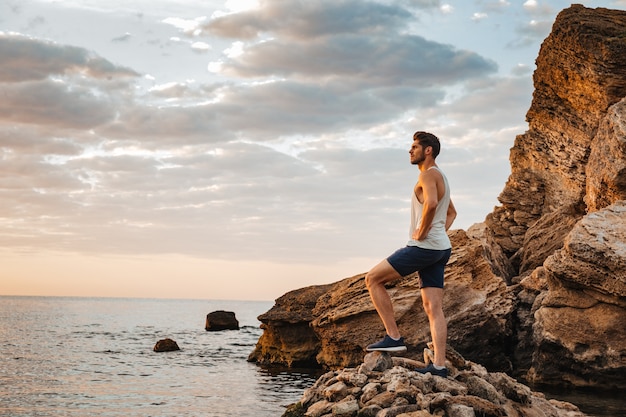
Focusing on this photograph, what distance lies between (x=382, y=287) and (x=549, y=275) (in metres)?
13.9

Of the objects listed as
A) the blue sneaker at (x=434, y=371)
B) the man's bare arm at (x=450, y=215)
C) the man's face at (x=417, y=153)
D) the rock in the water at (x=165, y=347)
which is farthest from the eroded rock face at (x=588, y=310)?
the rock in the water at (x=165, y=347)

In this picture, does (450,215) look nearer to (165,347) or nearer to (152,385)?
(152,385)

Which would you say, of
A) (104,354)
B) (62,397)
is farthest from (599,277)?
(104,354)

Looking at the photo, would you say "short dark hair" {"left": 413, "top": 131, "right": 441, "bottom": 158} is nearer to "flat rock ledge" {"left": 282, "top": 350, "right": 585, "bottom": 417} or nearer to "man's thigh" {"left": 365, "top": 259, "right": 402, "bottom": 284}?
"man's thigh" {"left": 365, "top": 259, "right": 402, "bottom": 284}

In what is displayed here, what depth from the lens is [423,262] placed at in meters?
11.1

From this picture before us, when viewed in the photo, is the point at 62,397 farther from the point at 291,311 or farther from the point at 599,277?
the point at 599,277

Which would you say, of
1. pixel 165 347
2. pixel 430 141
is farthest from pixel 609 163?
pixel 165 347

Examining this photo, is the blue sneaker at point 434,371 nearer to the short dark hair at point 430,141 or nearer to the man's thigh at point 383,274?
the man's thigh at point 383,274

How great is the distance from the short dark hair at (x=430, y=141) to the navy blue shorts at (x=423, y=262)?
1.62m

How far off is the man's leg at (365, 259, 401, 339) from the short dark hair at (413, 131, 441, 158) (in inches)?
79.2

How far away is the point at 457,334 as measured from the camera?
2419 cm

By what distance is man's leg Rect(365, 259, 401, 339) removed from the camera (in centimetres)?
1134

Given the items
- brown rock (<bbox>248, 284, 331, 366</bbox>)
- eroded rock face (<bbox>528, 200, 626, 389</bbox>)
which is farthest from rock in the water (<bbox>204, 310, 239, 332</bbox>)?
eroded rock face (<bbox>528, 200, 626, 389</bbox>)

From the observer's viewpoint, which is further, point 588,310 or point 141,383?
point 141,383
